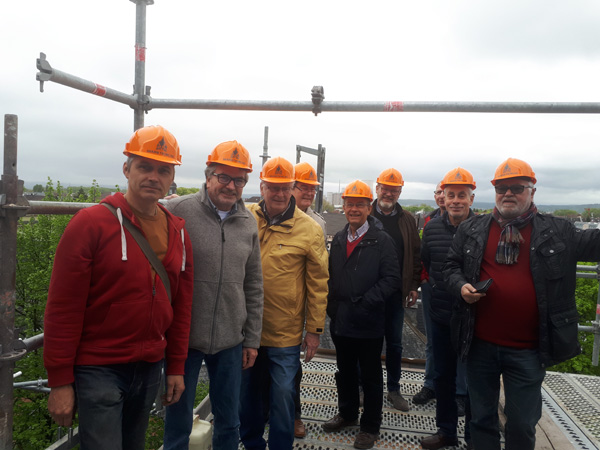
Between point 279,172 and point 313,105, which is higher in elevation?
point 313,105

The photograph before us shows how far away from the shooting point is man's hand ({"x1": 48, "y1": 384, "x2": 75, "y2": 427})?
1.83 meters

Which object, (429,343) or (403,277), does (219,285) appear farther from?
(429,343)

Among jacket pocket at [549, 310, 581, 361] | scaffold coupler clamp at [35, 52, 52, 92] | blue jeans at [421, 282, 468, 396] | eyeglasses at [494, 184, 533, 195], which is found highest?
scaffold coupler clamp at [35, 52, 52, 92]

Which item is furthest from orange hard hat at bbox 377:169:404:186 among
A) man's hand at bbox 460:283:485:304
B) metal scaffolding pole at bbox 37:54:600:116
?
man's hand at bbox 460:283:485:304

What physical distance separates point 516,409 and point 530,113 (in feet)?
8.26

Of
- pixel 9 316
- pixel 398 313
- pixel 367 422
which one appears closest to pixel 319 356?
pixel 398 313

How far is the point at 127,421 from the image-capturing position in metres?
2.10

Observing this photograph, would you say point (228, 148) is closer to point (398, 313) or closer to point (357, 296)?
point (357, 296)

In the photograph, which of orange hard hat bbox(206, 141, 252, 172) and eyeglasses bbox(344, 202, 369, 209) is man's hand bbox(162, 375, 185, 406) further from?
eyeglasses bbox(344, 202, 369, 209)

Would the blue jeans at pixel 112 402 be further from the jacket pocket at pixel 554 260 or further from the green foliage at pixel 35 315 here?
the green foliage at pixel 35 315

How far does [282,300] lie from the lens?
312 centimetres

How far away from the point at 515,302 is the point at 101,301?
2.57m

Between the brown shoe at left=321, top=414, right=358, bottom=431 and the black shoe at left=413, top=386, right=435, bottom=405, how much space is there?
32.5 inches

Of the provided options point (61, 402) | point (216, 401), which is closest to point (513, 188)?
point (216, 401)
